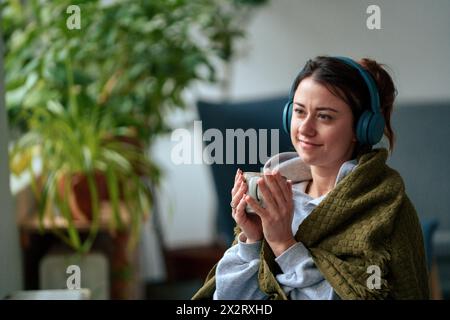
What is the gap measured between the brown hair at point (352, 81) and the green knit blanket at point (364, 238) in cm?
5

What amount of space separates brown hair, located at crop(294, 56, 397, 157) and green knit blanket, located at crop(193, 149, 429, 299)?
5 centimetres

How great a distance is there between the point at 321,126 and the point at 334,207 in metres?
0.10

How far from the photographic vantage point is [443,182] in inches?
41.5

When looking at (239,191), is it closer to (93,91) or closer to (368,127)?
(368,127)

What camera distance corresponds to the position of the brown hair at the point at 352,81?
801 millimetres

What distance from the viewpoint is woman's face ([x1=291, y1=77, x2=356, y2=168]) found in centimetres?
81

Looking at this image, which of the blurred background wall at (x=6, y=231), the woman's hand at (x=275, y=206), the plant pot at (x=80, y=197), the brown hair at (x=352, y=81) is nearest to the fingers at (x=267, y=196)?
the woman's hand at (x=275, y=206)

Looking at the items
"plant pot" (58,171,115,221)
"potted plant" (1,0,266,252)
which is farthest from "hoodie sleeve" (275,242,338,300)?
"plant pot" (58,171,115,221)

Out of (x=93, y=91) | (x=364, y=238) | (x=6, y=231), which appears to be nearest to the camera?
(x=364, y=238)

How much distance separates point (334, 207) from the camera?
2.65ft

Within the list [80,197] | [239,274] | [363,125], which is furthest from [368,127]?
[80,197]

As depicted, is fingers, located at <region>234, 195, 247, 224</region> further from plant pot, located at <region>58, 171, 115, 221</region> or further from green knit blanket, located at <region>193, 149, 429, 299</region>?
plant pot, located at <region>58, 171, 115, 221</region>
